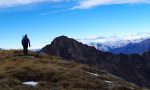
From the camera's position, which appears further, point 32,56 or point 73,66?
point 32,56

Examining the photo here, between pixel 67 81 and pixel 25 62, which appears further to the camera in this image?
pixel 25 62

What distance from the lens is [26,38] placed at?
6081 cm

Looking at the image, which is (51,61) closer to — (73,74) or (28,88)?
(73,74)

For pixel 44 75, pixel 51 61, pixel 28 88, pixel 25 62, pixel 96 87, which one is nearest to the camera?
pixel 28 88

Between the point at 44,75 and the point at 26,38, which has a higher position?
the point at 26,38

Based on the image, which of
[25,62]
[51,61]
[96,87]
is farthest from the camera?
[51,61]

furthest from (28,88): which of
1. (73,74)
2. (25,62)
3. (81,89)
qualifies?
(25,62)

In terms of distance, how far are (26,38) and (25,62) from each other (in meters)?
8.40

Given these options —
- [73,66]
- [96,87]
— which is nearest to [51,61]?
[73,66]

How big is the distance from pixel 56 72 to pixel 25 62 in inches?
292

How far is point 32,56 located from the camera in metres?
60.2

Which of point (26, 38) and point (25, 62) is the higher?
point (26, 38)

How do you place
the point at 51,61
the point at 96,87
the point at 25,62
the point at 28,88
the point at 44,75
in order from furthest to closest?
1. the point at 51,61
2. the point at 25,62
3. the point at 44,75
4. the point at 96,87
5. the point at 28,88

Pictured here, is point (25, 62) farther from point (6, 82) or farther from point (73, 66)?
point (6, 82)
